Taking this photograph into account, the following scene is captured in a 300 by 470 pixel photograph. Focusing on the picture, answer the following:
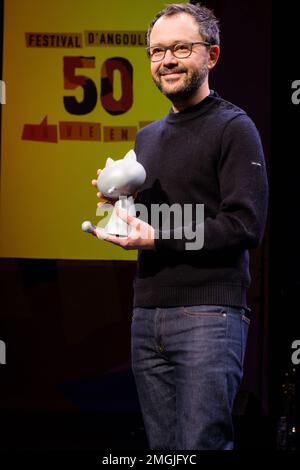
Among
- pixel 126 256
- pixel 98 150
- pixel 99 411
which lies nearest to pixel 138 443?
pixel 99 411

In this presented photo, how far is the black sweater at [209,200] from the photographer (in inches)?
63.0

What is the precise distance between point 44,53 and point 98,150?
614 millimetres

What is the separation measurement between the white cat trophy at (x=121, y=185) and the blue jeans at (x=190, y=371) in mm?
209

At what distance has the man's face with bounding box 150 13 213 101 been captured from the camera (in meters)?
1.72

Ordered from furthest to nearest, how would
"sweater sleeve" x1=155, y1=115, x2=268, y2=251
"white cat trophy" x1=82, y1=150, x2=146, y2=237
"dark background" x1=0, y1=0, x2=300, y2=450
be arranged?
"dark background" x1=0, y1=0, x2=300, y2=450 → "white cat trophy" x1=82, y1=150, x2=146, y2=237 → "sweater sleeve" x1=155, y1=115, x2=268, y2=251

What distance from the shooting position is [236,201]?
159 centimetres

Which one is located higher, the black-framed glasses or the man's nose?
the black-framed glasses

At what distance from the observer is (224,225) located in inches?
62.4

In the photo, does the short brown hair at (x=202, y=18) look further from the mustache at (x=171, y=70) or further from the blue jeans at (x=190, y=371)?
the blue jeans at (x=190, y=371)

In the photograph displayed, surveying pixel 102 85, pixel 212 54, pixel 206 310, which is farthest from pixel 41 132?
pixel 206 310

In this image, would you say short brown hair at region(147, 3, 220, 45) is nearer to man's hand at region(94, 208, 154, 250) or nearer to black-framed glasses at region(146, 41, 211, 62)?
black-framed glasses at region(146, 41, 211, 62)

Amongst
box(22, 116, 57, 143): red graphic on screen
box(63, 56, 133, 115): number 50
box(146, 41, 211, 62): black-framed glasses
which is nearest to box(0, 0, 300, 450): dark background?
box(63, 56, 133, 115): number 50

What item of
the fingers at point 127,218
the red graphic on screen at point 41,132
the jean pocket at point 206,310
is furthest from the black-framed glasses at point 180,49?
the red graphic on screen at point 41,132

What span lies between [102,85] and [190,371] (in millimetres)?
2628
